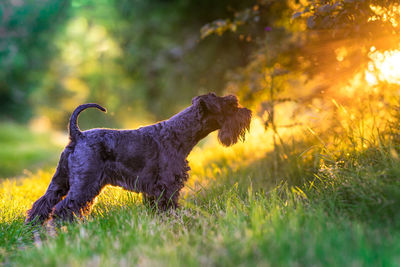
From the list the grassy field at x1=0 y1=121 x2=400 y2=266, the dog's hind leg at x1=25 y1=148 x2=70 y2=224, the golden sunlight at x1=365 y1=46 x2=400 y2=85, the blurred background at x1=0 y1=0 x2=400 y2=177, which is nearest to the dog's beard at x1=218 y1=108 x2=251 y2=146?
the blurred background at x1=0 y1=0 x2=400 y2=177

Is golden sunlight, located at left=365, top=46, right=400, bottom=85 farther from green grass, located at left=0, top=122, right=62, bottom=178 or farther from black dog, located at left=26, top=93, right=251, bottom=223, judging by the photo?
green grass, located at left=0, top=122, right=62, bottom=178

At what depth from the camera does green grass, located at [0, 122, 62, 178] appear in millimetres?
11897

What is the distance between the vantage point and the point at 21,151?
48.4 feet

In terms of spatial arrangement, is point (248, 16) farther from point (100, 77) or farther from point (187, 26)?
point (100, 77)

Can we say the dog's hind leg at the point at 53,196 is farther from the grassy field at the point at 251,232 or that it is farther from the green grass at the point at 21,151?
the green grass at the point at 21,151

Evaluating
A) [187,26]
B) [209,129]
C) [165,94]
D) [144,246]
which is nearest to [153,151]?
[209,129]

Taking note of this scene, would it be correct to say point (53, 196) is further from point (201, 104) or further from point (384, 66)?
point (384, 66)

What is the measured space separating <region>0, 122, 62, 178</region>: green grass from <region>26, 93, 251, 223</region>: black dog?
7.32m

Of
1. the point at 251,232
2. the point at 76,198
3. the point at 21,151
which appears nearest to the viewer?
the point at 251,232

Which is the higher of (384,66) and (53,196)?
(384,66)

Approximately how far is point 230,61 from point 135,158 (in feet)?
20.0

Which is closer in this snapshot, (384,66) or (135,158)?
(135,158)

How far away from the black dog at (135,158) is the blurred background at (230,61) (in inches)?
47.6

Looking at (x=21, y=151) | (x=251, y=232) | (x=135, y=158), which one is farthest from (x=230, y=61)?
(x=21, y=151)
